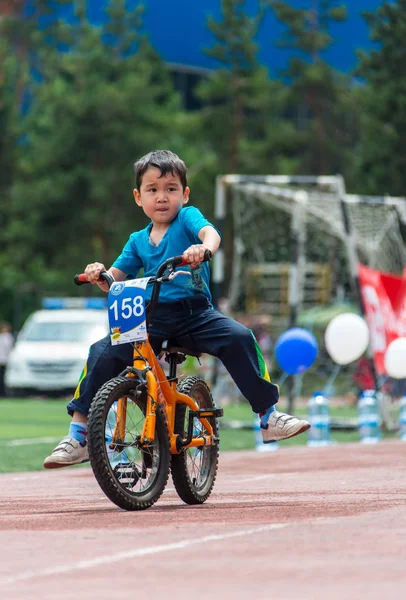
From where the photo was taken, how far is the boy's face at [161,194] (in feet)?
25.9

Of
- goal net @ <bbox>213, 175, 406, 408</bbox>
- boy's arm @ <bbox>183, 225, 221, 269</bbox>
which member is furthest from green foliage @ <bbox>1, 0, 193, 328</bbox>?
boy's arm @ <bbox>183, 225, 221, 269</bbox>

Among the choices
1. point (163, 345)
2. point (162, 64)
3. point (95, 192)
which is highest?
Answer: point (162, 64)

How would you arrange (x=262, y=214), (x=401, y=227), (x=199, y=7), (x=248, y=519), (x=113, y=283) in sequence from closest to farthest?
1. (x=248, y=519)
2. (x=113, y=283)
3. (x=401, y=227)
4. (x=262, y=214)
5. (x=199, y=7)

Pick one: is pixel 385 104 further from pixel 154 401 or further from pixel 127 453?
pixel 127 453

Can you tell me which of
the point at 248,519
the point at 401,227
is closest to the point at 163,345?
the point at 248,519

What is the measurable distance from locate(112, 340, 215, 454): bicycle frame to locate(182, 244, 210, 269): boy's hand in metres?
0.52

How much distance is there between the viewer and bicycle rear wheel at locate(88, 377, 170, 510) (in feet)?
23.4

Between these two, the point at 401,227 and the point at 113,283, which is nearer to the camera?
the point at 113,283

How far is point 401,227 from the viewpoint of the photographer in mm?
22312

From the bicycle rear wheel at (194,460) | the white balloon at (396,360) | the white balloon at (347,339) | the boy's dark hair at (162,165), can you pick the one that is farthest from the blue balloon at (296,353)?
the boy's dark hair at (162,165)

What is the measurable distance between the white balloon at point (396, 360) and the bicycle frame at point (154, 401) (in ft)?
32.3

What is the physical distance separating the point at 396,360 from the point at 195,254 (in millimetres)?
10630

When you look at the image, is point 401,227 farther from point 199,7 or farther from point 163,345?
point 199,7

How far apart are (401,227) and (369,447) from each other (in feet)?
25.9
